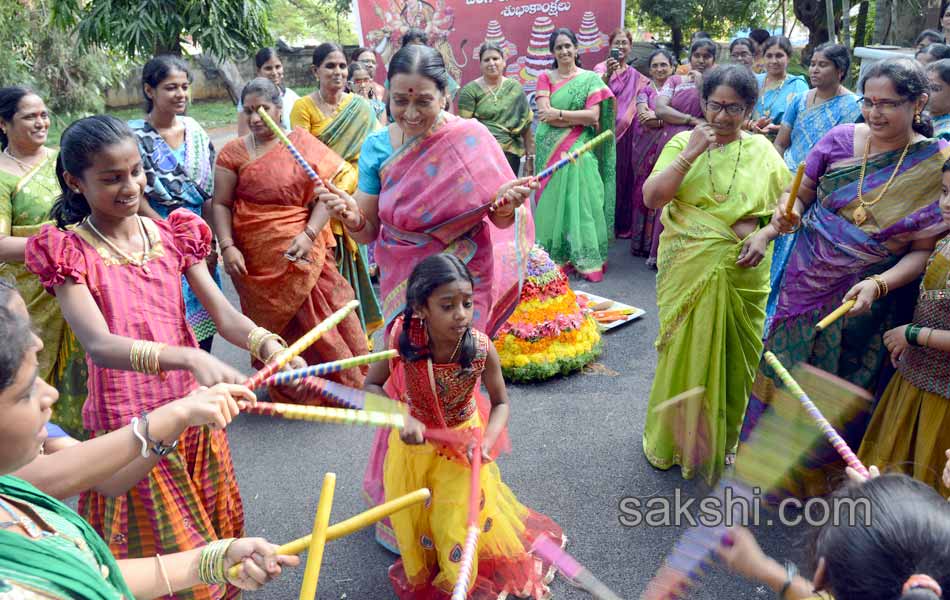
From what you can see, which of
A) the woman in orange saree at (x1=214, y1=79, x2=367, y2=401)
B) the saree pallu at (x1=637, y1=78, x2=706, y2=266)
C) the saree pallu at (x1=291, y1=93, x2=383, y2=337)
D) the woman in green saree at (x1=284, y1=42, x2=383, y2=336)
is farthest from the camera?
the saree pallu at (x1=637, y1=78, x2=706, y2=266)

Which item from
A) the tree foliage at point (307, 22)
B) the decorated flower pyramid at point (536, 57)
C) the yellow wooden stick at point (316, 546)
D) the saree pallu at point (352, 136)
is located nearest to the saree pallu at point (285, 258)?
the saree pallu at point (352, 136)

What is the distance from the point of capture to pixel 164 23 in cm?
529

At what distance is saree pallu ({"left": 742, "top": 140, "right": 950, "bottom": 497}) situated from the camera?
8.79ft

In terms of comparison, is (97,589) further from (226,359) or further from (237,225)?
(226,359)

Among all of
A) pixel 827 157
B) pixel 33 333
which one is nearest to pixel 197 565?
pixel 33 333

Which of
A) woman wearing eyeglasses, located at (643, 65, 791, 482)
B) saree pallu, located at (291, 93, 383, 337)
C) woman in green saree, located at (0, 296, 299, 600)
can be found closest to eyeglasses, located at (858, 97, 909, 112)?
woman wearing eyeglasses, located at (643, 65, 791, 482)

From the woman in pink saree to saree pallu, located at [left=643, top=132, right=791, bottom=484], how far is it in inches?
28.7

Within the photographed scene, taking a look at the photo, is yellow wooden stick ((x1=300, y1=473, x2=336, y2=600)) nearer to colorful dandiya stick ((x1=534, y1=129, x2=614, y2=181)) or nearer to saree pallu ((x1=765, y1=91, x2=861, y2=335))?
colorful dandiya stick ((x1=534, y1=129, x2=614, y2=181))

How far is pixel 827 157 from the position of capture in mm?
2906

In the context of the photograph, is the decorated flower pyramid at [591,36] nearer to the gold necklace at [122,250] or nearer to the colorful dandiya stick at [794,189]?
the colorful dandiya stick at [794,189]

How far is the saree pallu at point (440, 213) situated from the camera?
9.39 feet

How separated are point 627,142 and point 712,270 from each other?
4.29 metres

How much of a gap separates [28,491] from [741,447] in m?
2.79

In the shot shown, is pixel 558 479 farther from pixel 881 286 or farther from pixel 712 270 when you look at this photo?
pixel 881 286
